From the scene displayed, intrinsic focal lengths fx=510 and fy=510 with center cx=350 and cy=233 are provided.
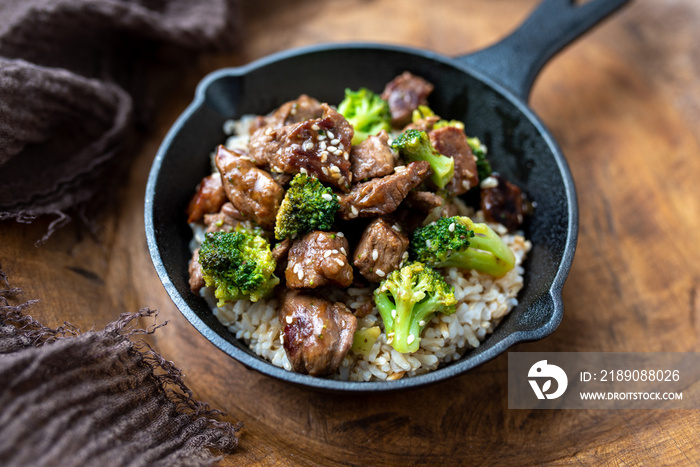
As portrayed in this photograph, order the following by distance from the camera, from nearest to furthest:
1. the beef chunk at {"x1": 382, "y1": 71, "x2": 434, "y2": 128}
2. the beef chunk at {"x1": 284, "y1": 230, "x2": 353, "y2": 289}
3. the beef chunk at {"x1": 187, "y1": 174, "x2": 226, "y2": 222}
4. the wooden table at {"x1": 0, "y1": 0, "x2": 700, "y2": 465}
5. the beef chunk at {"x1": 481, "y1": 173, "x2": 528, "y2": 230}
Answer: the beef chunk at {"x1": 284, "y1": 230, "x2": 353, "y2": 289}
the wooden table at {"x1": 0, "y1": 0, "x2": 700, "y2": 465}
the beef chunk at {"x1": 187, "y1": 174, "x2": 226, "y2": 222}
the beef chunk at {"x1": 481, "y1": 173, "x2": 528, "y2": 230}
the beef chunk at {"x1": 382, "y1": 71, "x2": 434, "y2": 128}

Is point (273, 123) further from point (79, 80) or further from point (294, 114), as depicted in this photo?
point (79, 80)

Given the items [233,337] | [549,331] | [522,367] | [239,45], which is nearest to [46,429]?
[233,337]

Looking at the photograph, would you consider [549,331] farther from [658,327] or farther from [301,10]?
[301,10]

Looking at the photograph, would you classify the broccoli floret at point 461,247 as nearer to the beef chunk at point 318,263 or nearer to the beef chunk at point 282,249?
the beef chunk at point 318,263

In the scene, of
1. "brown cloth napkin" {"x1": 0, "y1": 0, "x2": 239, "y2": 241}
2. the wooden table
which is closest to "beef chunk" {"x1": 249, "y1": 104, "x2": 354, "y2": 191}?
the wooden table

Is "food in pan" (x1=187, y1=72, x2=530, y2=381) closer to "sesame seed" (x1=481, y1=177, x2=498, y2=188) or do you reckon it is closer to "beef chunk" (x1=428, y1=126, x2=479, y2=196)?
"beef chunk" (x1=428, y1=126, x2=479, y2=196)
